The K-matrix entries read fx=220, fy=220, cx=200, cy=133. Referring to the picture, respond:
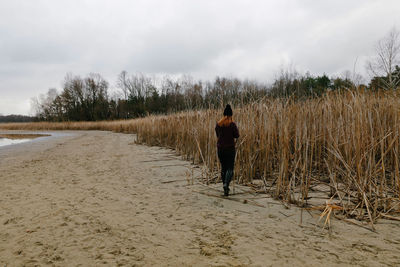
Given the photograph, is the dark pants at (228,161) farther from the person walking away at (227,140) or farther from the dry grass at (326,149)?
the dry grass at (326,149)

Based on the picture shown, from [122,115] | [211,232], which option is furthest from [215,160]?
[122,115]

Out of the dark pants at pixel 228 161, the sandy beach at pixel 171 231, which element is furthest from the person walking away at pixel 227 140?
the sandy beach at pixel 171 231

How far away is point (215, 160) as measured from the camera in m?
5.23

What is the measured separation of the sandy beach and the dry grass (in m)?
0.40

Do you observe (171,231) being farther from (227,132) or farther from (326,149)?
(326,149)

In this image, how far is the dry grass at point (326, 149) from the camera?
2852 mm

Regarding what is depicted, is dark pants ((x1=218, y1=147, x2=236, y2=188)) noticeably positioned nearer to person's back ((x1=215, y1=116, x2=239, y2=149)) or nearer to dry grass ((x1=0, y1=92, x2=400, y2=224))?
person's back ((x1=215, y1=116, x2=239, y2=149))

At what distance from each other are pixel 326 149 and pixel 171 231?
355 centimetres

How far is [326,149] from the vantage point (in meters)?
4.44

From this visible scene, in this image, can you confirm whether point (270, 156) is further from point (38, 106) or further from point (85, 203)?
point (38, 106)

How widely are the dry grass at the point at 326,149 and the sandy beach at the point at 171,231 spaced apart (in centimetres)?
40

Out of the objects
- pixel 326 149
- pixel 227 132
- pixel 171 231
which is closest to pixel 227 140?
pixel 227 132

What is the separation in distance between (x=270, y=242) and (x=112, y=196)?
2732mm

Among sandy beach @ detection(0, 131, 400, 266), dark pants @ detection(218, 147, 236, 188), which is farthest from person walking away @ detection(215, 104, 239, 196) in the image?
sandy beach @ detection(0, 131, 400, 266)
